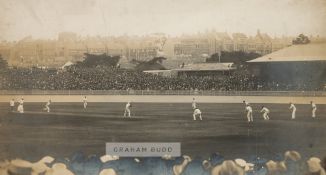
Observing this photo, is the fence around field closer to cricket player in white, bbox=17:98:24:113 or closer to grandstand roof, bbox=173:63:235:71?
cricket player in white, bbox=17:98:24:113

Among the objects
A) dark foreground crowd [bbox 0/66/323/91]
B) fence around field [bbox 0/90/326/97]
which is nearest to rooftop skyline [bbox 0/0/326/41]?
dark foreground crowd [bbox 0/66/323/91]

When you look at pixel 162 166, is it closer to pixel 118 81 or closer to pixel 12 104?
pixel 118 81

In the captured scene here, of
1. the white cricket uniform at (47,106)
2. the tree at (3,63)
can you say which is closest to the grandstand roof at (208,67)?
the white cricket uniform at (47,106)

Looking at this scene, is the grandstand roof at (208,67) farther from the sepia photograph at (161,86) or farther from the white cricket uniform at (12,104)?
the white cricket uniform at (12,104)

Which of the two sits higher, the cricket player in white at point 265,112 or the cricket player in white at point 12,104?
Answer: the cricket player in white at point 12,104

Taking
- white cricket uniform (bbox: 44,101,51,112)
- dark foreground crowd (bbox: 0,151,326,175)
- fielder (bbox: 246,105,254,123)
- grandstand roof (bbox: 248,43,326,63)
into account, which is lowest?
dark foreground crowd (bbox: 0,151,326,175)

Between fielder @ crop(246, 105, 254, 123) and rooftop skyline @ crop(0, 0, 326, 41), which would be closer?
rooftop skyline @ crop(0, 0, 326, 41)

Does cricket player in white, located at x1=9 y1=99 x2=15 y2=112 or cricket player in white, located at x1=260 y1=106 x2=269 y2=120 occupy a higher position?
cricket player in white, located at x1=9 y1=99 x2=15 y2=112
